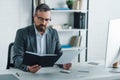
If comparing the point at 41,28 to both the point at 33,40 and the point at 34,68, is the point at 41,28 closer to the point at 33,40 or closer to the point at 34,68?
the point at 33,40

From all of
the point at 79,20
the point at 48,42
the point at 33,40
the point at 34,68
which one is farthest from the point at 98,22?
the point at 34,68

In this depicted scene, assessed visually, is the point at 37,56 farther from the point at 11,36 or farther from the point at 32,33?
the point at 11,36

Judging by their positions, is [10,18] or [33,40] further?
[10,18]

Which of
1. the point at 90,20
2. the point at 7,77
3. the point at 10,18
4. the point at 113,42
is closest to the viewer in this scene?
the point at 7,77

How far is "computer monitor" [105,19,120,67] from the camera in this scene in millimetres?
2186

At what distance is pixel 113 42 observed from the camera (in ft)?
7.36

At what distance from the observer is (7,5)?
4141 mm

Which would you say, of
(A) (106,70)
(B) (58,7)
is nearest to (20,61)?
(A) (106,70)

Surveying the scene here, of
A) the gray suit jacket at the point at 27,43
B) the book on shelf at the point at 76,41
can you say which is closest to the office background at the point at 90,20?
the book on shelf at the point at 76,41

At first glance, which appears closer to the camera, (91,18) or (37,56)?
(37,56)

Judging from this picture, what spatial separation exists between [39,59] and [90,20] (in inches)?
110

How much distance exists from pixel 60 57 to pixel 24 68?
353mm

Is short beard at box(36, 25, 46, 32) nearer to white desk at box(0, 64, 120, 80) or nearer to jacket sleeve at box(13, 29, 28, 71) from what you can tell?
jacket sleeve at box(13, 29, 28, 71)

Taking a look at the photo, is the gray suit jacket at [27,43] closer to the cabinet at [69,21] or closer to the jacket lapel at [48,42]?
the jacket lapel at [48,42]
